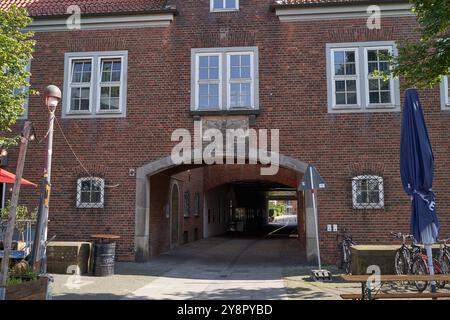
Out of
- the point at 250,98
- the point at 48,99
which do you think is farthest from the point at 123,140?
the point at 48,99

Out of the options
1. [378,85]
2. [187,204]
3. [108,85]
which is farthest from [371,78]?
[187,204]

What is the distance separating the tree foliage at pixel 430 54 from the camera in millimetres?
8664

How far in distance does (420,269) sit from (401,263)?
0.90m

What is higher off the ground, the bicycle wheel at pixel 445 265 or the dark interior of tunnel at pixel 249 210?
the dark interior of tunnel at pixel 249 210

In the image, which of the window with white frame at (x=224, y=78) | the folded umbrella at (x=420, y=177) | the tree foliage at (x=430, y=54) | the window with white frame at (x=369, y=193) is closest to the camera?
the folded umbrella at (x=420, y=177)

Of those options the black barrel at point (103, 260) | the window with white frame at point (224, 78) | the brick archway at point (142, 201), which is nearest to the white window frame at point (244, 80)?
the window with white frame at point (224, 78)

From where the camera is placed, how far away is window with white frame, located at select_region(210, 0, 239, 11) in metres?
14.7

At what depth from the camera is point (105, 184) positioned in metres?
14.3

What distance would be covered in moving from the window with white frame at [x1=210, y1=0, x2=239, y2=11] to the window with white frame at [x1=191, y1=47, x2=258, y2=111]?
4.62ft

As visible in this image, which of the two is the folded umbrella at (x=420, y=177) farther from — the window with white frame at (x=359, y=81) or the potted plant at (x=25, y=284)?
the potted plant at (x=25, y=284)

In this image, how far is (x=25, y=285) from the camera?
22.5 ft

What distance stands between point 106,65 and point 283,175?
12.0 meters

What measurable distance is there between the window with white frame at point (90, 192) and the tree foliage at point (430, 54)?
932 cm
